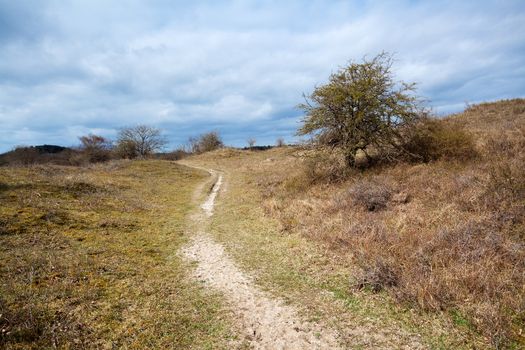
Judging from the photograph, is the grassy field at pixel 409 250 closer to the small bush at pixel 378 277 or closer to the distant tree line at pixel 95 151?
the small bush at pixel 378 277

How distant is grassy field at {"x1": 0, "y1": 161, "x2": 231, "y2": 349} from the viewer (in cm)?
570

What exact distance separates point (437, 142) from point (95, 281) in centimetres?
1753

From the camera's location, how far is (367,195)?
12.7 metres

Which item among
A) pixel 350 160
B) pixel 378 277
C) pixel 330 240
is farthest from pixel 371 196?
pixel 350 160

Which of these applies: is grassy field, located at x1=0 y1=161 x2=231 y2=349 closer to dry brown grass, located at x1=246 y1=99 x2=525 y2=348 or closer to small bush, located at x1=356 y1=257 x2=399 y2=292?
small bush, located at x1=356 y1=257 x2=399 y2=292

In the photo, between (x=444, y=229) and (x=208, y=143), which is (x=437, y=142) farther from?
(x=208, y=143)

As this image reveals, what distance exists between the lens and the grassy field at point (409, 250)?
558cm

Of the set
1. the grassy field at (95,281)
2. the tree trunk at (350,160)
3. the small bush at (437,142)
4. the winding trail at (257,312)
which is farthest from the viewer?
the tree trunk at (350,160)

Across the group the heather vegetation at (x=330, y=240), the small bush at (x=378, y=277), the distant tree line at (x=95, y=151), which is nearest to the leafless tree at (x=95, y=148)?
the distant tree line at (x=95, y=151)

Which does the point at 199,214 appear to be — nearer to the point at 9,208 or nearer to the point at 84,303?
the point at 9,208

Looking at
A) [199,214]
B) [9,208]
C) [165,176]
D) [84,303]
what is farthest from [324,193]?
[165,176]

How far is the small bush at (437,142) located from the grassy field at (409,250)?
0.73m

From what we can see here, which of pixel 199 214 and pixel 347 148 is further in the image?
pixel 347 148

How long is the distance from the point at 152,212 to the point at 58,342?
11.1m
